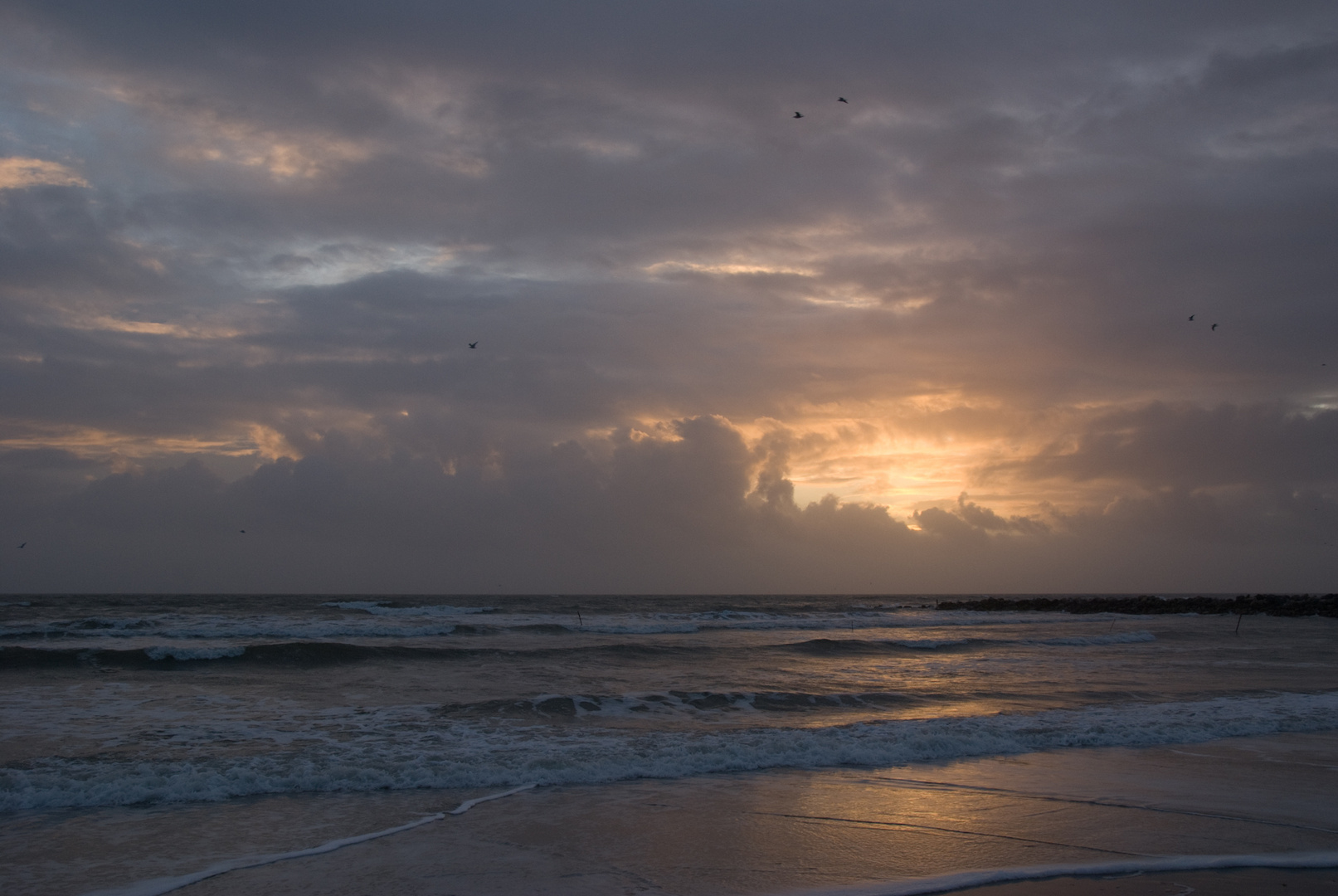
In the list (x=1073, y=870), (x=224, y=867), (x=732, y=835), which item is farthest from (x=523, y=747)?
(x=1073, y=870)

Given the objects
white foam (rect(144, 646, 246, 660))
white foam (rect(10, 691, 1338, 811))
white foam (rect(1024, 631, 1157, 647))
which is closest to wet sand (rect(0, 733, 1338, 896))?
white foam (rect(10, 691, 1338, 811))

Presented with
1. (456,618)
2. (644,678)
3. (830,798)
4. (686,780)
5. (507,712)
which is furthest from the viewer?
(456,618)

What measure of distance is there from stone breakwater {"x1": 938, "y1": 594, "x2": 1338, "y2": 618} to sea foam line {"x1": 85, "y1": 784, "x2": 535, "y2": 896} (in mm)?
68563

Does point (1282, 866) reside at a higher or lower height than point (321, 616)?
higher

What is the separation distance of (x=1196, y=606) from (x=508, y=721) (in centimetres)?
7279

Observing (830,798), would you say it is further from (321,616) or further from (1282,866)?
(321,616)

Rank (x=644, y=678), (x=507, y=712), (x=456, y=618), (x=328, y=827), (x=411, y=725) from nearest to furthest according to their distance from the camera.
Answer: (x=328, y=827) → (x=411, y=725) → (x=507, y=712) → (x=644, y=678) → (x=456, y=618)

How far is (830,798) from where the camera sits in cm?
1038

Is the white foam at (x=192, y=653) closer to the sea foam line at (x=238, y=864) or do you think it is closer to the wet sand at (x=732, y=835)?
the wet sand at (x=732, y=835)

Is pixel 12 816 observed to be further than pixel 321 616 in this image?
No

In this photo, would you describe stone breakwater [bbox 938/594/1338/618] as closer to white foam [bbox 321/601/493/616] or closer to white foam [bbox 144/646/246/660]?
white foam [bbox 321/601/493/616]

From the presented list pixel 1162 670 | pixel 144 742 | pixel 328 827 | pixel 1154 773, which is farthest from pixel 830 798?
pixel 1162 670

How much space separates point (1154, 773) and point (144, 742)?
51.7ft

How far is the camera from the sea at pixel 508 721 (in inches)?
382
